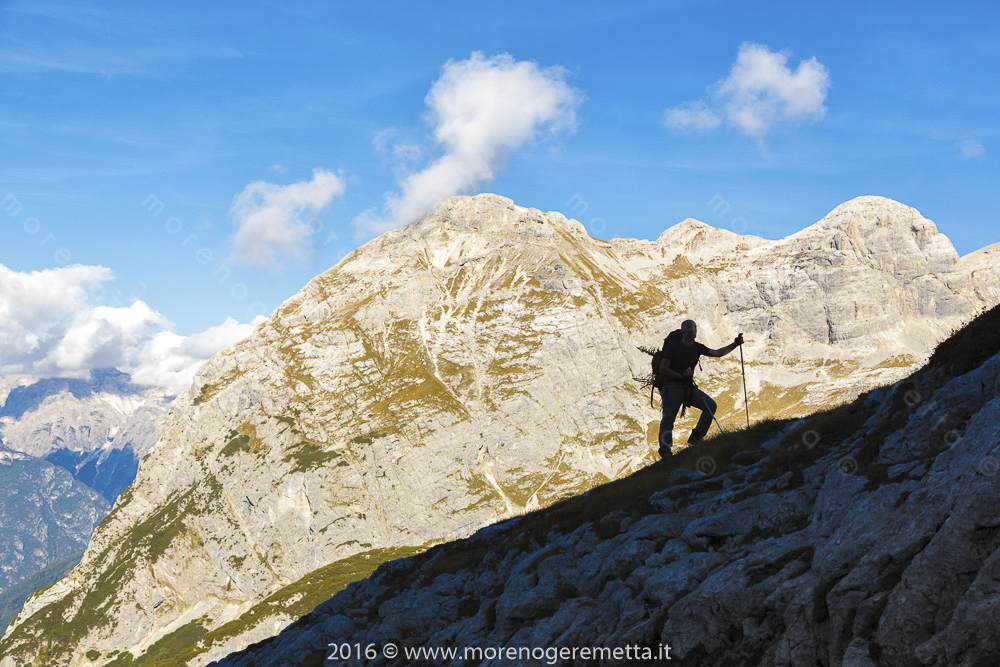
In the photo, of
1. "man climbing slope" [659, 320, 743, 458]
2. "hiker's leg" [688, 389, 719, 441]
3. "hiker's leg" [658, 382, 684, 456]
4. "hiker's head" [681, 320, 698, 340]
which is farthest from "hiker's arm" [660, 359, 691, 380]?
"hiker's head" [681, 320, 698, 340]

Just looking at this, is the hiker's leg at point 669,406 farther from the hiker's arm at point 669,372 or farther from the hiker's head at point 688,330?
the hiker's head at point 688,330

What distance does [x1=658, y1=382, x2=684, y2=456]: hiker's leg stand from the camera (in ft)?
74.1

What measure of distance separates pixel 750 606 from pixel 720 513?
489cm

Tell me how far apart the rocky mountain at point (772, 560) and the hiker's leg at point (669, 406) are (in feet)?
3.09

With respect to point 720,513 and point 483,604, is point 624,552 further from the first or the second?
point 483,604

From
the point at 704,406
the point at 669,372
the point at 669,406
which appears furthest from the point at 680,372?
the point at 704,406

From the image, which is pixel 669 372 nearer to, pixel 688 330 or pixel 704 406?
pixel 688 330

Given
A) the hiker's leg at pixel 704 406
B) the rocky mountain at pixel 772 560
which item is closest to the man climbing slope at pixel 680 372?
the hiker's leg at pixel 704 406

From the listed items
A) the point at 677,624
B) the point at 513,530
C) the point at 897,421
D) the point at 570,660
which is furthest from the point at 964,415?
the point at 513,530

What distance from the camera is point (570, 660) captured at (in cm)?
1461

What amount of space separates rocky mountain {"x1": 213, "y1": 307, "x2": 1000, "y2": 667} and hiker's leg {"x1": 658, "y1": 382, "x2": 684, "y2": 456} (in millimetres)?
940

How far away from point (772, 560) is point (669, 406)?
10.3 metres

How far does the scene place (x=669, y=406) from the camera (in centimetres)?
2280

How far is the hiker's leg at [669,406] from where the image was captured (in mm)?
22578
